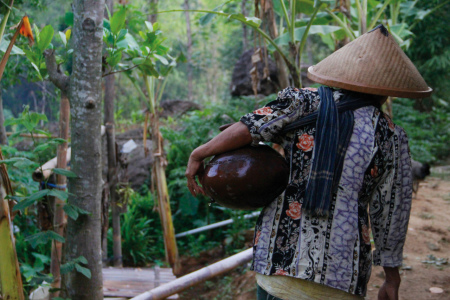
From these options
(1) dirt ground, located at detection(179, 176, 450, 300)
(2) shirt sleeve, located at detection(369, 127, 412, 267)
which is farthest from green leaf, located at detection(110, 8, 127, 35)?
(1) dirt ground, located at detection(179, 176, 450, 300)

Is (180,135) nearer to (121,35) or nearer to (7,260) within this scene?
(121,35)

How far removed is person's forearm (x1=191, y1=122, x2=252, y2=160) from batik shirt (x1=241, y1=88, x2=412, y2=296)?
0.09 feet

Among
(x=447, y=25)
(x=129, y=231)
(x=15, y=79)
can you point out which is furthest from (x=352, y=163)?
(x=447, y=25)

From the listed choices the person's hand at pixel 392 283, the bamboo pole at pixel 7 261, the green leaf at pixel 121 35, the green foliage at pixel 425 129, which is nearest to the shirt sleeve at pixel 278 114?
the person's hand at pixel 392 283

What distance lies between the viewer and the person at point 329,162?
56.5 inches

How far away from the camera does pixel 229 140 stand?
58.9 inches

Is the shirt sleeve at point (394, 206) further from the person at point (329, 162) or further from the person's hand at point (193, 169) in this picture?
the person's hand at point (193, 169)

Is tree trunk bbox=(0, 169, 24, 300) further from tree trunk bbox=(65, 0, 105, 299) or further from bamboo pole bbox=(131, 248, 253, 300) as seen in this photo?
bamboo pole bbox=(131, 248, 253, 300)

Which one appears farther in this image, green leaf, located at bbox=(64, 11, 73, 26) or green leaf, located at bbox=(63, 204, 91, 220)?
green leaf, located at bbox=(64, 11, 73, 26)

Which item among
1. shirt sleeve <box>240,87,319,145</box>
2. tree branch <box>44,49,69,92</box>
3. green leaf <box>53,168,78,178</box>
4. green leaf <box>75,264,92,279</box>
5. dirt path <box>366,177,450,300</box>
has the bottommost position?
dirt path <box>366,177,450,300</box>

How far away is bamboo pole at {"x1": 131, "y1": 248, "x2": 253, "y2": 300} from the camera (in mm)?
2561

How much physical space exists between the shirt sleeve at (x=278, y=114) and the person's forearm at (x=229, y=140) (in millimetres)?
26

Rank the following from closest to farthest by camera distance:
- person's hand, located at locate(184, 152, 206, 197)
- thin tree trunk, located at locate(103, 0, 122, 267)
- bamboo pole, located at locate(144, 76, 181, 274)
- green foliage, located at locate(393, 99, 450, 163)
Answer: person's hand, located at locate(184, 152, 206, 197) < thin tree trunk, located at locate(103, 0, 122, 267) < bamboo pole, located at locate(144, 76, 181, 274) < green foliage, located at locate(393, 99, 450, 163)

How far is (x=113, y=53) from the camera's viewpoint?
231cm
